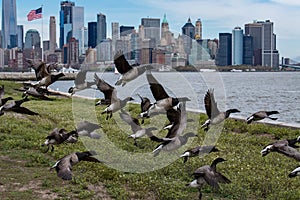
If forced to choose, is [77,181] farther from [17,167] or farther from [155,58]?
[155,58]

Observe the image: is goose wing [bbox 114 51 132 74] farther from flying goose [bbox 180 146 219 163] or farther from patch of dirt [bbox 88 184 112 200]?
patch of dirt [bbox 88 184 112 200]

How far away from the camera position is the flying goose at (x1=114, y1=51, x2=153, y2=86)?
31.2 feet

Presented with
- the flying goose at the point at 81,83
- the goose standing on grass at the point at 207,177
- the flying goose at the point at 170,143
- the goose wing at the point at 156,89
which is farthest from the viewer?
the flying goose at the point at 81,83

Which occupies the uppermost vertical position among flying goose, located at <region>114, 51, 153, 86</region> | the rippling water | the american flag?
the american flag

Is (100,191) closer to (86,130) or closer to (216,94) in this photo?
(86,130)

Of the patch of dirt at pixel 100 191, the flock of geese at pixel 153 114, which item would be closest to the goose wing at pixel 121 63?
the flock of geese at pixel 153 114

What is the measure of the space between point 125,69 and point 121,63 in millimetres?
162

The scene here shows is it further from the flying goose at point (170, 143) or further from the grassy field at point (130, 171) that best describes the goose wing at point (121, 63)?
the grassy field at point (130, 171)

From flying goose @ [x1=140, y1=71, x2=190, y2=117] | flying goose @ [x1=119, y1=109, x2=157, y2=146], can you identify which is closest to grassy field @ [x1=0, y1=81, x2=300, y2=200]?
flying goose @ [x1=119, y1=109, x2=157, y2=146]

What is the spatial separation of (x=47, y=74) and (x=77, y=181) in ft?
9.77

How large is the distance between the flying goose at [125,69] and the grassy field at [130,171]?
192cm

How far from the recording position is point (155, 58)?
11367 millimetres

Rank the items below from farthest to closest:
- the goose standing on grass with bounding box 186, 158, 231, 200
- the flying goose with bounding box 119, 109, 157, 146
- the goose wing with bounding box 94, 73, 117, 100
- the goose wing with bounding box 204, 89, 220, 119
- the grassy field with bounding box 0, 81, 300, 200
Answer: the flying goose with bounding box 119, 109, 157, 146 < the goose wing with bounding box 204, 89, 220, 119 < the goose wing with bounding box 94, 73, 117, 100 < the grassy field with bounding box 0, 81, 300, 200 < the goose standing on grass with bounding box 186, 158, 231, 200

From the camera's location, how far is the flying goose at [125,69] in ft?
31.2
